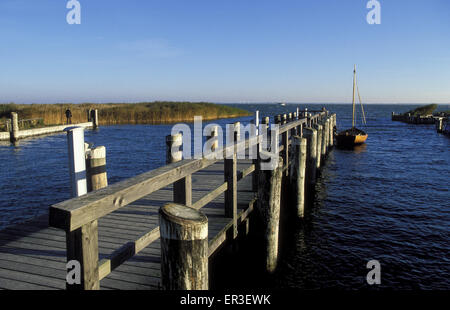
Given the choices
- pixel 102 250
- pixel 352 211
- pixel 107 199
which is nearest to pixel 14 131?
pixel 352 211

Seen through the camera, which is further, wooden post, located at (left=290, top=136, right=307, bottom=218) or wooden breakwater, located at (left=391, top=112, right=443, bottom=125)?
wooden breakwater, located at (left=391, top=112, right=443, bottom=125)

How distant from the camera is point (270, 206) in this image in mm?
6926

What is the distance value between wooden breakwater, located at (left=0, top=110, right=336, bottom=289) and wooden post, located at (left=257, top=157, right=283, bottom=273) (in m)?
0.02

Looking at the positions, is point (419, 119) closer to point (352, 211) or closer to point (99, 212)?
point (352, 211)

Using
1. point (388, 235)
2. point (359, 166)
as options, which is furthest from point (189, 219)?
point (359, 166)

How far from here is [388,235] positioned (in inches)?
397

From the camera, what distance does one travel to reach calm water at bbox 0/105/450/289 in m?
7.96

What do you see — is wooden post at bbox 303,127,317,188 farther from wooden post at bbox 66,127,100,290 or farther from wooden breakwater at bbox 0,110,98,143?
wooden breakwater at bbox 0,110,98,143

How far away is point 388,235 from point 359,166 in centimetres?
1127

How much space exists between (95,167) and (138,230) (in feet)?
4.01

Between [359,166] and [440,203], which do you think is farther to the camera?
[359,166]

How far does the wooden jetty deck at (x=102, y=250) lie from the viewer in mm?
4070

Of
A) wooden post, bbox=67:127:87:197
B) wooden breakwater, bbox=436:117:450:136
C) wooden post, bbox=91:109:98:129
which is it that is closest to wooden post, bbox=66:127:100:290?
wooden post, bbox=67:127:87:197
